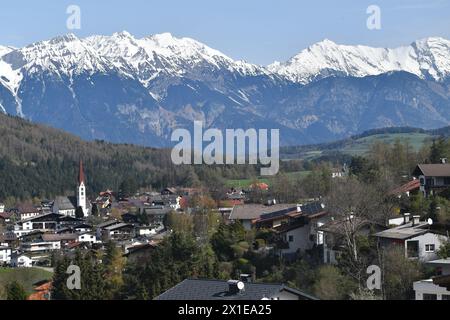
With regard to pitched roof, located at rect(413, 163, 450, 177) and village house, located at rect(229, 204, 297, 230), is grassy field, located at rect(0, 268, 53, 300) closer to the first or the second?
village house, located at rect(229, 204, 297, 230)

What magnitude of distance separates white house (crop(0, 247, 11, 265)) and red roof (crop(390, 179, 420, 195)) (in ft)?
55.5

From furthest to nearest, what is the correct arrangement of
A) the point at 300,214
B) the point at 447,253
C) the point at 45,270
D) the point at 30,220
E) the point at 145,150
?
the point at 145,150
the point at 30,220
the point at 45,270
the point at 300,214
the point at 447,253

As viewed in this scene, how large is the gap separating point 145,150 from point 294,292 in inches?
3595

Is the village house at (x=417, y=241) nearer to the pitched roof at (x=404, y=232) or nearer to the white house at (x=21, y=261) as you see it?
the pitched roof at (x=404, y=232)

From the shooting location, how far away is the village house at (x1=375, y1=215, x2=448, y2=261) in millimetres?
16406

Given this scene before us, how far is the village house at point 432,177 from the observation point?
82.9 feet

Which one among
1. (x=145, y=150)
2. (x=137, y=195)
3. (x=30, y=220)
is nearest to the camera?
(x=30, y=220)

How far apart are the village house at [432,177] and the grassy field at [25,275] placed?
469 inches

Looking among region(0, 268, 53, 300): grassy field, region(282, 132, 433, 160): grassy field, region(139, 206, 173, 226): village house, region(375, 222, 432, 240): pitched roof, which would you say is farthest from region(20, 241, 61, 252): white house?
region(282, 132, 433, 160): grassy field

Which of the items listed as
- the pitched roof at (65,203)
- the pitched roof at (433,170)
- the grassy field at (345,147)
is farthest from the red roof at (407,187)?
the grassy field at (345,147)
